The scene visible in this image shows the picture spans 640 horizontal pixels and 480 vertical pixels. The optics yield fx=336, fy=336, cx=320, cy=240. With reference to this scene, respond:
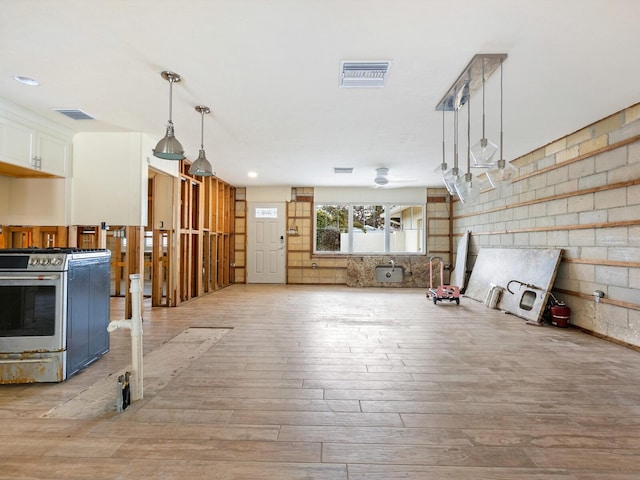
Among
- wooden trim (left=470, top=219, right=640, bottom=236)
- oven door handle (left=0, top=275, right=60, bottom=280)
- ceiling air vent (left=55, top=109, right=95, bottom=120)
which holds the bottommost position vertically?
oven door handle (left=0, top=275, right=60, bottom=280)

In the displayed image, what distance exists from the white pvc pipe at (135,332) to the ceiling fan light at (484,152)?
309cm

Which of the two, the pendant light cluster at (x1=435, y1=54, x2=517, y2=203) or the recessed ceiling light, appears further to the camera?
the recessed ceiling light

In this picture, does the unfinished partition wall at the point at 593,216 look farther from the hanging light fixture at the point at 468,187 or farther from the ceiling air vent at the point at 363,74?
the ceiling air vent at the point at 363,74

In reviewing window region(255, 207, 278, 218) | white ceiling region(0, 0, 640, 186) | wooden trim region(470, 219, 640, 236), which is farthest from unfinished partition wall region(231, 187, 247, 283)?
wooden trim region(470, 219, 640, 236)

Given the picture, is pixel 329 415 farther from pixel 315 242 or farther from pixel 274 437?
pixel 315 242

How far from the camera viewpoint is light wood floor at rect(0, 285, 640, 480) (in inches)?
66.6

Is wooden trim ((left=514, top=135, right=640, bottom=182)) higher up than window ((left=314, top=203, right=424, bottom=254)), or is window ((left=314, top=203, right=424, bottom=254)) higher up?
wooden trim ((left=514, top=135, right=640, bottom=182))

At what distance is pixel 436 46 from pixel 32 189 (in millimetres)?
5215

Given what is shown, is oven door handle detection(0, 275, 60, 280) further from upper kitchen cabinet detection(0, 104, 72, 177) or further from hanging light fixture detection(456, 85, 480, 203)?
hanging light fixture detection(456, 85, 480, 203)

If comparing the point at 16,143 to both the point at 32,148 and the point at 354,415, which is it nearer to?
the point at 32,148

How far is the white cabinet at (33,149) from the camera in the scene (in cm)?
369

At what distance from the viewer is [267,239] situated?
9258 mm

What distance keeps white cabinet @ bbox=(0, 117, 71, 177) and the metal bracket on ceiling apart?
475cm

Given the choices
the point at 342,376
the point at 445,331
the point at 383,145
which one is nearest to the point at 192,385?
the point at 342,376
